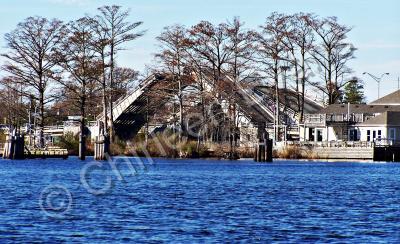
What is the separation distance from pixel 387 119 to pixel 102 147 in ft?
96.7

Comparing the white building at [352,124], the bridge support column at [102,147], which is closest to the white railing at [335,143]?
the white building at [352,124]

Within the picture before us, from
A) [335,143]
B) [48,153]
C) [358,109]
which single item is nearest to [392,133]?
[335,143]

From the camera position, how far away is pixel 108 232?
119ft

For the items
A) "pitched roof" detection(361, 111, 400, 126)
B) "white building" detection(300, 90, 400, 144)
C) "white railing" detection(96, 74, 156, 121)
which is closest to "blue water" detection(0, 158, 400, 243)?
"pitched roof" detection(361, 111, 400, 126)

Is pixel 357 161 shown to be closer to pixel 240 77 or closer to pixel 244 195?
pixel 240 77

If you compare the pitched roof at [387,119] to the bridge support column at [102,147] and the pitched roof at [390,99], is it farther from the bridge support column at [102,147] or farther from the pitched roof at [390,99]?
the bridge support column at [102,147]

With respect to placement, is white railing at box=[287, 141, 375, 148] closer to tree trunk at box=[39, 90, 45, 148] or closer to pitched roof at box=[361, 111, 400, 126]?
pitched roof at box=[361, 111, 400, 126]

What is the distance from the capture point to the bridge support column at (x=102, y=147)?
9875 centimetres

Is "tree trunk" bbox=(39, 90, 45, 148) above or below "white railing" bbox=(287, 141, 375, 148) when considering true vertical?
above

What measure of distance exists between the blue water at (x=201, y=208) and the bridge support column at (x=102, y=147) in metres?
21.8

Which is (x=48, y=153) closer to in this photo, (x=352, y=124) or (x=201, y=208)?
(x=352, y=124)

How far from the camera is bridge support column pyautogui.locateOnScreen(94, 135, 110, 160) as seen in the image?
98.8 m

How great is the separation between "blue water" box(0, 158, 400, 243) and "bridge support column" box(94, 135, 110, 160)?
21850mm

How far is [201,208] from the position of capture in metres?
45.7
